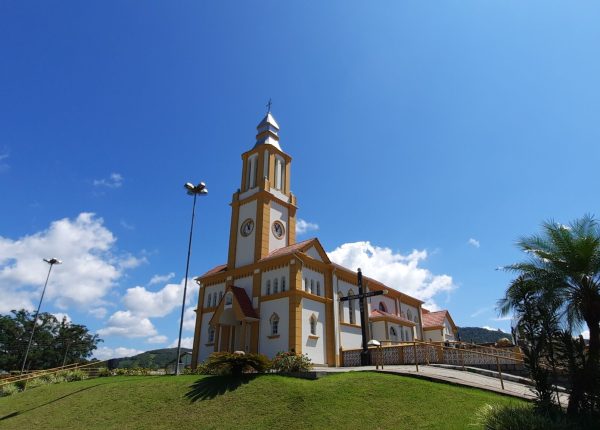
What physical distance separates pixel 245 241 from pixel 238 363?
1660 centimetres

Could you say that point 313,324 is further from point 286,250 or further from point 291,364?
point 291,364

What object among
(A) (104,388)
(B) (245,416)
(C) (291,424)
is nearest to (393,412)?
(C) (291,424)

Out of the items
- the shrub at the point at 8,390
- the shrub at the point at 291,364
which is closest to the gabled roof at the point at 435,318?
the shrub at the point at 291,364

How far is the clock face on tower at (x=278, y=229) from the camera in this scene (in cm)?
3434

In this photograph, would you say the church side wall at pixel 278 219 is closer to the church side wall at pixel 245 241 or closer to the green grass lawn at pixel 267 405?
the church side wall at pixel 245 241

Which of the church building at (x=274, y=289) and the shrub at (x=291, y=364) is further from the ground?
the church building at (x=274, y=289)

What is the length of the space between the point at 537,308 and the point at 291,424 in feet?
27.2

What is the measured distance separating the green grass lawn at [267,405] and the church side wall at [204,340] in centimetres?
1277

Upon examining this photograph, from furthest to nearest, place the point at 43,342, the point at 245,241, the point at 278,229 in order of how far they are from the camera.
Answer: the point at 43,342 → the point at 278,229 → the point at 245,241

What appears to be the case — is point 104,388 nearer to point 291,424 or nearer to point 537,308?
point 291,424

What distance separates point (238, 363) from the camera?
18.1m

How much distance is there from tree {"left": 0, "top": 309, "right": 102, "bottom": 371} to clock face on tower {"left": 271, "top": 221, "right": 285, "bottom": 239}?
53769 millimetres

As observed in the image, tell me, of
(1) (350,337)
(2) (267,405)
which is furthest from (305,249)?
(2) (267,405)

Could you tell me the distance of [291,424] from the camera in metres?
12.3
